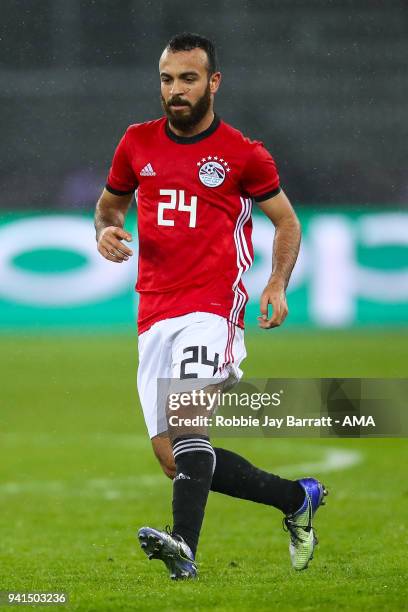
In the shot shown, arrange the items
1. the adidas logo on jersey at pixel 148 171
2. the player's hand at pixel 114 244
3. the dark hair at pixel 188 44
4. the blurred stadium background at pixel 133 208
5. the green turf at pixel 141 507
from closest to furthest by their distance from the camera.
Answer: the green turf at pixel 141 507 < the player's hand at pixel 114 244 < the dark hair at pixel 188 44 < the adidas logo on jersey at pixel 148 171 < the blurred stadium background at pixel 133 208

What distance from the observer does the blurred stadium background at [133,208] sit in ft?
42.9

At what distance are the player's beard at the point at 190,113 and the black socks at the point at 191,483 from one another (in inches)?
44.5

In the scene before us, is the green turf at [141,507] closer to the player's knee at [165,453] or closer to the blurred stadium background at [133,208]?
the blurred stadium background at [133,208]

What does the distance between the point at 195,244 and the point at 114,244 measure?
30cm

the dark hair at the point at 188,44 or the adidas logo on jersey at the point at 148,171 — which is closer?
the dark hair at the point at 188,44

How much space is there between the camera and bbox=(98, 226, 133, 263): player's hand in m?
4.50

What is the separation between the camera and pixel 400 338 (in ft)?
60.8

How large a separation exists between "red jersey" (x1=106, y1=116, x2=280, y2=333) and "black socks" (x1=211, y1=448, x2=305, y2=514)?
534mm

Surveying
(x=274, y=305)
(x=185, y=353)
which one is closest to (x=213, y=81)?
(x=274, y=305)

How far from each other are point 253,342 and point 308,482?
13.4 m

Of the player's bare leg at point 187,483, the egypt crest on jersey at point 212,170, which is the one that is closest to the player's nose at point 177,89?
the egypt crest on jersey at point 212,170

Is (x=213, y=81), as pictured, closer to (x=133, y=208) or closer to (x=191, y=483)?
(x=191, y=483)

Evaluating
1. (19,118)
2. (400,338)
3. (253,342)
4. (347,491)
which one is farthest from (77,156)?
(347,491)

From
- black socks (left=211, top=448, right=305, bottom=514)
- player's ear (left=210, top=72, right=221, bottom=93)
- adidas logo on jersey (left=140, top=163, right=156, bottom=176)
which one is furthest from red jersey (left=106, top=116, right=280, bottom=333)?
black socks (left=211, top=448, right=305, bottom=514)
